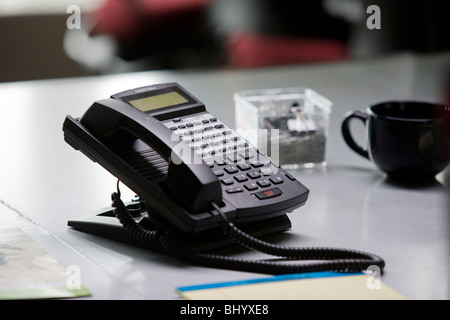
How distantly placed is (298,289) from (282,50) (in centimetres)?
176

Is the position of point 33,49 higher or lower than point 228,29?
lower

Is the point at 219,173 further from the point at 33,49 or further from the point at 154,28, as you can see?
the point at 33,49

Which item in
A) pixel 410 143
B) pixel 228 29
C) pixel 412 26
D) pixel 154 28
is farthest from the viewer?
pixel 228 29

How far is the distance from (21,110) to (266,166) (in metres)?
0.62

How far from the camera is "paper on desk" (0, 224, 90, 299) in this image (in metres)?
0.61

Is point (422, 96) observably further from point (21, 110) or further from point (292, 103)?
point (21, 110)

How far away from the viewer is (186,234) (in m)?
0.69

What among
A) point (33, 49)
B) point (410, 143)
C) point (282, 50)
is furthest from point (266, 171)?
point (33, 49)

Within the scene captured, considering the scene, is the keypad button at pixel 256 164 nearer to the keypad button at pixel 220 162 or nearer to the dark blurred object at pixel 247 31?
the keypad button at pixel 220 162

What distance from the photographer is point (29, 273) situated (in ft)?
2.12

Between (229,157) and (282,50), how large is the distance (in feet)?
5.25

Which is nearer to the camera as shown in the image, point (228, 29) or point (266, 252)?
point (266, 252)

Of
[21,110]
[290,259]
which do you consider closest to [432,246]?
[290,259]

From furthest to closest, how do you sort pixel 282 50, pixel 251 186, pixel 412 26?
pixel 282 50 < pixel 412 26 < pixel 251 186
